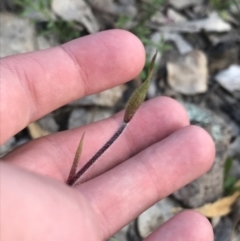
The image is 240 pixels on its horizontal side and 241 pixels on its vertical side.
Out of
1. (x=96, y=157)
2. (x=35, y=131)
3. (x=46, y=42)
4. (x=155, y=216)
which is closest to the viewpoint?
(x=96, y=157)

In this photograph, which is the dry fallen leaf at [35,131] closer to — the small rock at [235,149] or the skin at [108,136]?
the skin at [108,136]

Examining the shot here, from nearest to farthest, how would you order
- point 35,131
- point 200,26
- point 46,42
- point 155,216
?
point 155,216
point 35,131
point 46,42
point 200,26

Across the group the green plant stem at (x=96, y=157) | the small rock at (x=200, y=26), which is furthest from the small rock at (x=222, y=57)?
the green plant stem at (x=96, y=157)

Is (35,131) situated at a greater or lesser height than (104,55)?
lesser

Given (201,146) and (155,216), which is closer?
(201,146)

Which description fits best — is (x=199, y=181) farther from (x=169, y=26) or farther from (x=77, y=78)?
(x=169, y=26)

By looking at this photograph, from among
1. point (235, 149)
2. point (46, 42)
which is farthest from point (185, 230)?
point (46, 42)

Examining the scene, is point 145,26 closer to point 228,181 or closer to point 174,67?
point 174,67

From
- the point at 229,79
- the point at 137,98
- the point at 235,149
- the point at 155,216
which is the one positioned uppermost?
the point at 137,98
